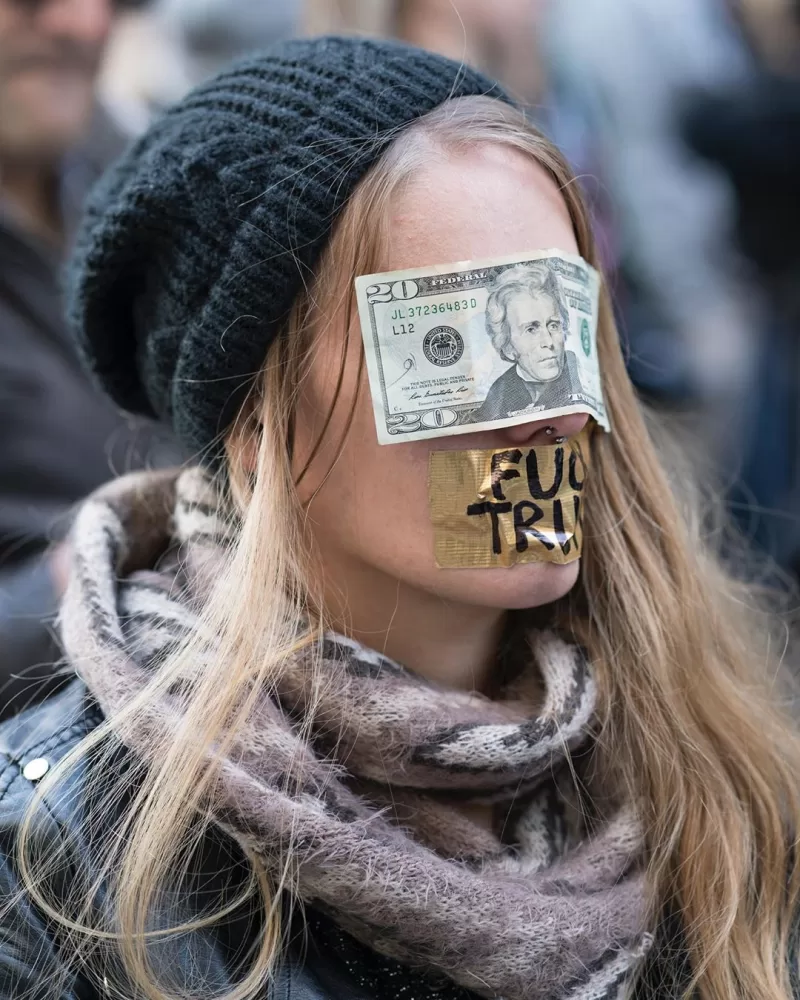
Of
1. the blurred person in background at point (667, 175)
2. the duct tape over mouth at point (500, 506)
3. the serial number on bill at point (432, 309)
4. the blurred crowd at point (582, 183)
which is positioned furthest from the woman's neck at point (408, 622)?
the blurred person in background at point (667, 175)

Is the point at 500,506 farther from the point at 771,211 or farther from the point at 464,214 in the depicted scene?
the point at 771,211

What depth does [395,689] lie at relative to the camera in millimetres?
1135

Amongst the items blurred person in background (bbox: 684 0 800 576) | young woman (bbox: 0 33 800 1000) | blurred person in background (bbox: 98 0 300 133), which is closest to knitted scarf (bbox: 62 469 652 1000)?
young woman (bbox: 0 33 800 1000)

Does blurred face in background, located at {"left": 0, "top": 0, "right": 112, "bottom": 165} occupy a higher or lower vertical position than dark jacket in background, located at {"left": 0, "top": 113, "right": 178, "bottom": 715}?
higher

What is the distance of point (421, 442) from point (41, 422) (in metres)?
1.17

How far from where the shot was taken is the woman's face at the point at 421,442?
113 centimetres

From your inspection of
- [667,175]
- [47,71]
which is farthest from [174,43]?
[667,175]

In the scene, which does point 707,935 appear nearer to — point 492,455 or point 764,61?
point 492,455

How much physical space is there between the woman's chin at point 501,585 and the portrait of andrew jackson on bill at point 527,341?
0.20 m

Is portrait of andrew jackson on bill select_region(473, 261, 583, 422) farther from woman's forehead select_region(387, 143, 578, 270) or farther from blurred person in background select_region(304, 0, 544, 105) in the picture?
blurred person in background select_region(304, 0, 544, 105)

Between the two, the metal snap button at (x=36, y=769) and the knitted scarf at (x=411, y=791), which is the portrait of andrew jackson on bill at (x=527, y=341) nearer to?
the knitted scarf at (x=411, y=791)

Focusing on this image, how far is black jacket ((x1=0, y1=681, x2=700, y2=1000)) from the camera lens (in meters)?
1.01

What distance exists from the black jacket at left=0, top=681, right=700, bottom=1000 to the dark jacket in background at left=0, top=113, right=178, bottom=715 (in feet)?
2.47

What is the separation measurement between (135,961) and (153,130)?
3.62ft
